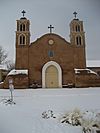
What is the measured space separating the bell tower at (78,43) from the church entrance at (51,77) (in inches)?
41.0

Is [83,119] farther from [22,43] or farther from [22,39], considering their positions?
[22,39]

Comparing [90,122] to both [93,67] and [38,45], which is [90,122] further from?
[93,67]

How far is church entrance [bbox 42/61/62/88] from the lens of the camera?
9695 millimetres

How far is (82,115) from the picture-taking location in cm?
229

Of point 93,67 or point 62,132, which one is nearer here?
point 62,132

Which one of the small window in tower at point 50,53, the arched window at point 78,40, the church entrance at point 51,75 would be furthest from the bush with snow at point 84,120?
the arched window at point 78,40

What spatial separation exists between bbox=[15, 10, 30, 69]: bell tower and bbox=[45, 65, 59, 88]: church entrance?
1.06 meters

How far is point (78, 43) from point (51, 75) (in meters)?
2.07

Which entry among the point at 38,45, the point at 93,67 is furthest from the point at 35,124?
the point at 93,67

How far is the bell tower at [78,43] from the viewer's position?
10125 millimetres

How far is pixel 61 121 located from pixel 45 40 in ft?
25.9

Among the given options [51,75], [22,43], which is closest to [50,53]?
[51,75]

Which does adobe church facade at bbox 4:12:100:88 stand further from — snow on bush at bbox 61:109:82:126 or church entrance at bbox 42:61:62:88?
snow on bush at bbox 61:109:82:126

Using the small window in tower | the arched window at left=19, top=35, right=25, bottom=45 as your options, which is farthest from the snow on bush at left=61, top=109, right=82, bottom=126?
the arched window at left=19, top=35, right=25, bottom=45
